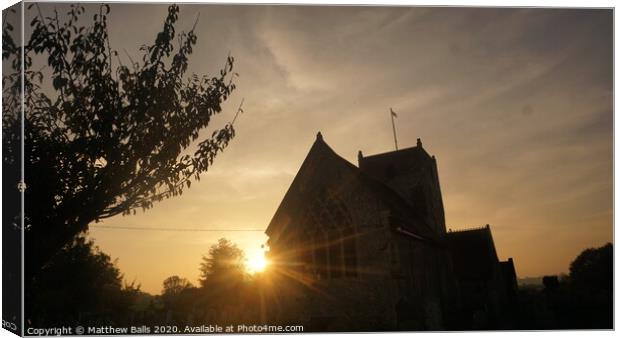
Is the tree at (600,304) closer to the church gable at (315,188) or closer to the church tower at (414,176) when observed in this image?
the church gable at (315,188)

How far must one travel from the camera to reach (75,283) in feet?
112

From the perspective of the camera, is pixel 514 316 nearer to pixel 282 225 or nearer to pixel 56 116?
Result: pixel 282 225

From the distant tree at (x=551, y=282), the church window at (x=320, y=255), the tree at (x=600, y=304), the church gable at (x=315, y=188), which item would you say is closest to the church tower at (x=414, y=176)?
the distant tree at (x=551, y=282)

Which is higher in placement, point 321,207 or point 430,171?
point 430,171

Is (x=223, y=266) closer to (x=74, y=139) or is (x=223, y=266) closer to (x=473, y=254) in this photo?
(x=473, y=254)

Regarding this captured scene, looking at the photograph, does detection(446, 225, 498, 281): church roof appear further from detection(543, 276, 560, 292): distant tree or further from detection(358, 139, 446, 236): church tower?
detection(543, 276, 560, 292): distant tree

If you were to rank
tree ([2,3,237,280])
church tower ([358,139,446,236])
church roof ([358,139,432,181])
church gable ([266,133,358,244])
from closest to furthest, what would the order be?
tree ([2,3,237,280]) → church gable ([266,133,358,244]) → church tower ([358,139,446,236]) → church roof ([358,139,432,181])

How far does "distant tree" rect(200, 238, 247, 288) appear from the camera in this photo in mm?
55694

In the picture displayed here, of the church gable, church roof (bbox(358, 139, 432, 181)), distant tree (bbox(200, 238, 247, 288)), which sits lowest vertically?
distant tree (bbox(200, 238, 247, 288))

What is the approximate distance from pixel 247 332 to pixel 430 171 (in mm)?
24449

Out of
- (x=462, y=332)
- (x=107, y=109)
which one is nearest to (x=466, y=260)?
(x=462, y=332)

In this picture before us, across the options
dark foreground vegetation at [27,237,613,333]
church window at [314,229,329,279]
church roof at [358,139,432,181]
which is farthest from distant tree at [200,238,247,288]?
church window at [314,229,329,279]

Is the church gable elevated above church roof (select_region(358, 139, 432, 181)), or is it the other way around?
church roof (select_region(358, 139, 432, 181))

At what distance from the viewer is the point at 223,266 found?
5784 centimetres
